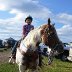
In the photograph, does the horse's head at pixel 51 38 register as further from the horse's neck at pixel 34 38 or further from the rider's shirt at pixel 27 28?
the rider's shirt at pixel 27 28

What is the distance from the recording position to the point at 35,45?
890cm

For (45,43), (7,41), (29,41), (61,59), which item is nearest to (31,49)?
(29,41)

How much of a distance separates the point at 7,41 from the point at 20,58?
151 feet

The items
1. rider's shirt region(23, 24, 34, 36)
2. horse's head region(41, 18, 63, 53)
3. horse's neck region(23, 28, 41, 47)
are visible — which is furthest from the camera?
rider's shirt region(23, 24, 34, 36)

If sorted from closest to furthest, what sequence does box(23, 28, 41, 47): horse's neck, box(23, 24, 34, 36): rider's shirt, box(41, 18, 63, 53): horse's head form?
box(41, 18, 63, 53): horse's head < box(23, 28, 41, 47): horse's neck < box(23, 24, 34, 36): rider's shirt

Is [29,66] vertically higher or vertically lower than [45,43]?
lower

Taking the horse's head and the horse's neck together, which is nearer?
the horse's head

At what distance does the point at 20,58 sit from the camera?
32.0 ft

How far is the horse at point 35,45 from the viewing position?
823cm

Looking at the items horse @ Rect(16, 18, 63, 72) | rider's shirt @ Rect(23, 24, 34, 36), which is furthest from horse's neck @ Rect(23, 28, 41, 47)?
rider's shirt @ Rect(23, 24, 34, 36)

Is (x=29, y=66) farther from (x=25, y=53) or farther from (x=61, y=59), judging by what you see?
(x=61, y=59)

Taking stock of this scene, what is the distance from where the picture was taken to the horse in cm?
823

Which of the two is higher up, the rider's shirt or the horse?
the rider's shirt

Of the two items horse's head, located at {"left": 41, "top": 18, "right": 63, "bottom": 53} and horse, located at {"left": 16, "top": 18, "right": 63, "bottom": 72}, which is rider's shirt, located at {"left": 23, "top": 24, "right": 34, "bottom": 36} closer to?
horse, located at {"left": 16, "top": 18, "right": 63, "bottom": 72}
